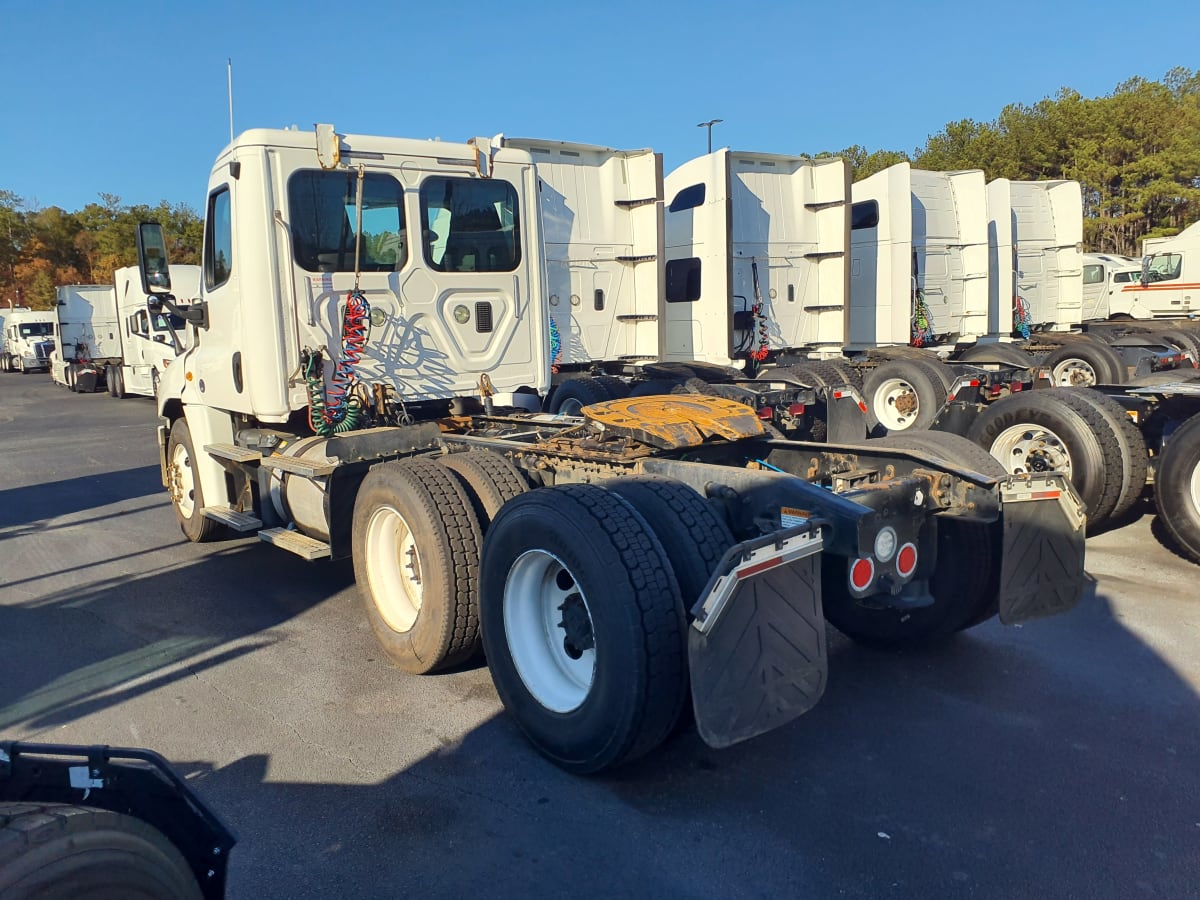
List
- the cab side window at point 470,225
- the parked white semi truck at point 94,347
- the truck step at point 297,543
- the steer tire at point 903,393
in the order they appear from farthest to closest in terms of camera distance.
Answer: the parked white semi truck at point 94,347, the steer tire at point 903,393, the cab side window at point 470,225, the truck step at point 297,543

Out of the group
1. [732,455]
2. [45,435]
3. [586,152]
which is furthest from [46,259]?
[732,455]

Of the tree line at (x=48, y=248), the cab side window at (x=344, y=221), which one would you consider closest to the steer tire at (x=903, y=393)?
the cab side window at (x=344, y=221)

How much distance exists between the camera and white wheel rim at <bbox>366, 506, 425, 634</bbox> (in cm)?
493

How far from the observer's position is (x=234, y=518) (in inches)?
259

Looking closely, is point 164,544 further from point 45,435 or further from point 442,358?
point 45,435

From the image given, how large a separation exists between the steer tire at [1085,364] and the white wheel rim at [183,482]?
1250 cm

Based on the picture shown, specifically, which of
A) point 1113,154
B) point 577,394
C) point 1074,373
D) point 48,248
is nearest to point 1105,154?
point 1113,154

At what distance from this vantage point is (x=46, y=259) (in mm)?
67000

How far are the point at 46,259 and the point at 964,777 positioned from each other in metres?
78.1

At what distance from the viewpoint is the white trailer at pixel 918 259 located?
46.8 feet

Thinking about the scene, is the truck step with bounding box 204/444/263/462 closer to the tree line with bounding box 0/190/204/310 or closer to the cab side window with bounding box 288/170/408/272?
the cab side window with bounding box 288/170/408/272

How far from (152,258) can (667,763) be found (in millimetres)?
5144

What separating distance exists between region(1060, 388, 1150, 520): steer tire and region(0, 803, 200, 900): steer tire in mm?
6962

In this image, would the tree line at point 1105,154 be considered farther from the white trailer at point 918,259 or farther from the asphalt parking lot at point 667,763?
the asphalt parking lot at point 667,763
